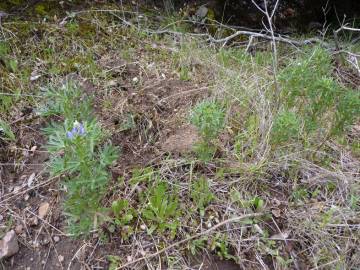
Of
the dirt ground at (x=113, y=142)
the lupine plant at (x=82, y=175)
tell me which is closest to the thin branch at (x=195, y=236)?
the dirt ground at (x=113, y=142)

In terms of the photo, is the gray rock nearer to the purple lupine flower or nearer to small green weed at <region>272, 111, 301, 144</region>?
the purple lupine flower

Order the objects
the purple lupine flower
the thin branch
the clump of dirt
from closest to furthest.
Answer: the purple lupine flower → the thin branch → the clump of dirt

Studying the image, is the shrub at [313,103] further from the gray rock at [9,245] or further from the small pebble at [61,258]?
the gray rock at [9,245]

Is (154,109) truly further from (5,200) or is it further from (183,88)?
(5,200)

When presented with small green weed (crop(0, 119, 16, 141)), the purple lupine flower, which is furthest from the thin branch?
small green weed (crop(0, 119, 16, 141))

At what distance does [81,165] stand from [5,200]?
605 mm

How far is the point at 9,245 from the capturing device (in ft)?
5.53

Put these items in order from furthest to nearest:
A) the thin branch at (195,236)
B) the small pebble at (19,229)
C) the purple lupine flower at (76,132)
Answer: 1. the small pebble at (19,229)
2. the thin branch at (195,236)
3. the purple lupine flower at (76,132)

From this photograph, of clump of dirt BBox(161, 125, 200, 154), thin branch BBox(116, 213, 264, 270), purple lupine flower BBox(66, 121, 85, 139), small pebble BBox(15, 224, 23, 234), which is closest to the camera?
purple lupine flower BBox(66, 121, 85, 139)

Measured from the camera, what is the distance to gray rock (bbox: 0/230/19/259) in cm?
167

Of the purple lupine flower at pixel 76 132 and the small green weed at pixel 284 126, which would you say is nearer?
the purple lupine flower at pixel 76 132

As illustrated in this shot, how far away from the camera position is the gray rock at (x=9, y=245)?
1670 mm

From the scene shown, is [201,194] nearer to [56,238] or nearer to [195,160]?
[195,160]

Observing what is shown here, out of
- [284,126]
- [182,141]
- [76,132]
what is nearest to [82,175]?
[76,132]
